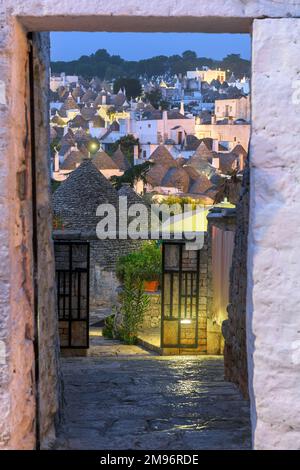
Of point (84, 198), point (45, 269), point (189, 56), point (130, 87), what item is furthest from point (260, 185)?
point (189, 56)

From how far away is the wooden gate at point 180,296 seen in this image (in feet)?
32.3

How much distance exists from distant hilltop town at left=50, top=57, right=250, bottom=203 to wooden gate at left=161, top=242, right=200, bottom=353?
224 centimetres

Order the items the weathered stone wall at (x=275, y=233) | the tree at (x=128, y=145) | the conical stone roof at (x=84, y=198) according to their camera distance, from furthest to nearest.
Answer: the tree at (x=128, y=145)
the conical stone roof at (x=84, y=198)
the weathered stone wall at (x=275, y=233)

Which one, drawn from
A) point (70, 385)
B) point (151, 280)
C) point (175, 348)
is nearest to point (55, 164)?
point (151, 280)

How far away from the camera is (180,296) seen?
10.0m

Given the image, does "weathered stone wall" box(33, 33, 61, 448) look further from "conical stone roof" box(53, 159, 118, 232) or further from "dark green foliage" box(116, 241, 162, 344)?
"conical stone roof" box(53, 159, 118, 232)

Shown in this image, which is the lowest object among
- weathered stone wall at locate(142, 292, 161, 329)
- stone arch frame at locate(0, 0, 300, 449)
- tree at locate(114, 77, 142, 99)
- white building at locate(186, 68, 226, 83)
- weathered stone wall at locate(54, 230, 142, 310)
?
weathered stone wall at locate(54, 230, 142, 310)

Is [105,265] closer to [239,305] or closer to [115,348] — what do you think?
[115,348]

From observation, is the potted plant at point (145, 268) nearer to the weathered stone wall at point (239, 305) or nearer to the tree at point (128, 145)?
the weathered stone wall at point (239, 305)

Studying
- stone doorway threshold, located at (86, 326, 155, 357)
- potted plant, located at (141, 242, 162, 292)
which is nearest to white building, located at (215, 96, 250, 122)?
potted plant, located at (141, 242, 162, 292)

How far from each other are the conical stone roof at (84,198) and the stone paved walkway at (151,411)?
1784cm

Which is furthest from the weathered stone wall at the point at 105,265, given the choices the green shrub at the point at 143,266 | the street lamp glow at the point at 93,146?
the street lamp glow at the point at 93,146

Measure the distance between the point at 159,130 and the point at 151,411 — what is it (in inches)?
2324

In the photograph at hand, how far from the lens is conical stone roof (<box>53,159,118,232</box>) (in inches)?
941
